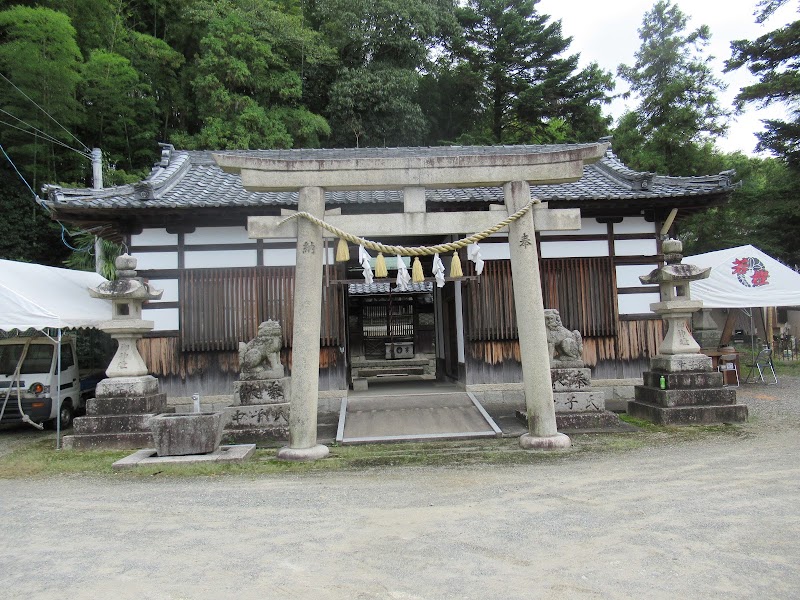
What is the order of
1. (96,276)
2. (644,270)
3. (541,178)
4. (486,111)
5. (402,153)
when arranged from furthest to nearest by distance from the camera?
(486,111) → (402,153) → (96,276) → (644,270) → (541,178)

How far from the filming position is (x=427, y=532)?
Result: 14.3 ft

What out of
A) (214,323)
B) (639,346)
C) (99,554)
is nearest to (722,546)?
(99,554)

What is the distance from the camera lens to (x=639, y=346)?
11.2 m

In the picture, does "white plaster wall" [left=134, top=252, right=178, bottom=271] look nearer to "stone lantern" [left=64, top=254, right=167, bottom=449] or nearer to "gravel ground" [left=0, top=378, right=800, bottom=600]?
"stone lantern" [left=64, top=254, right=167, bottom=449]

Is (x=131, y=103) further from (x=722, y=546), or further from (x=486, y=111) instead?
(x=722, y=546)

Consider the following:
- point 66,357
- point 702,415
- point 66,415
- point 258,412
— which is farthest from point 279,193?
point 702,415

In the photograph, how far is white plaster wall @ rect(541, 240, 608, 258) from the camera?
1119cm

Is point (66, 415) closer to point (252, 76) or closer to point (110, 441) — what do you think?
point (110, 441)

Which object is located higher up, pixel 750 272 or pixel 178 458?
pixel 750 272

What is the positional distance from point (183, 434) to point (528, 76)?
83.6 feet

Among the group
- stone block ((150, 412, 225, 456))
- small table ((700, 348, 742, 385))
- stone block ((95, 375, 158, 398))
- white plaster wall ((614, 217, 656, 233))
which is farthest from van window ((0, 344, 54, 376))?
small table ((700, 348, 742, 385))

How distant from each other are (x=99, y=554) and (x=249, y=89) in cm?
2205

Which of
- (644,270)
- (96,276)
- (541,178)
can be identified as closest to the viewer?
(541,178)

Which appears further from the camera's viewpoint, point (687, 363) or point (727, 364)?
point (727, 364)
